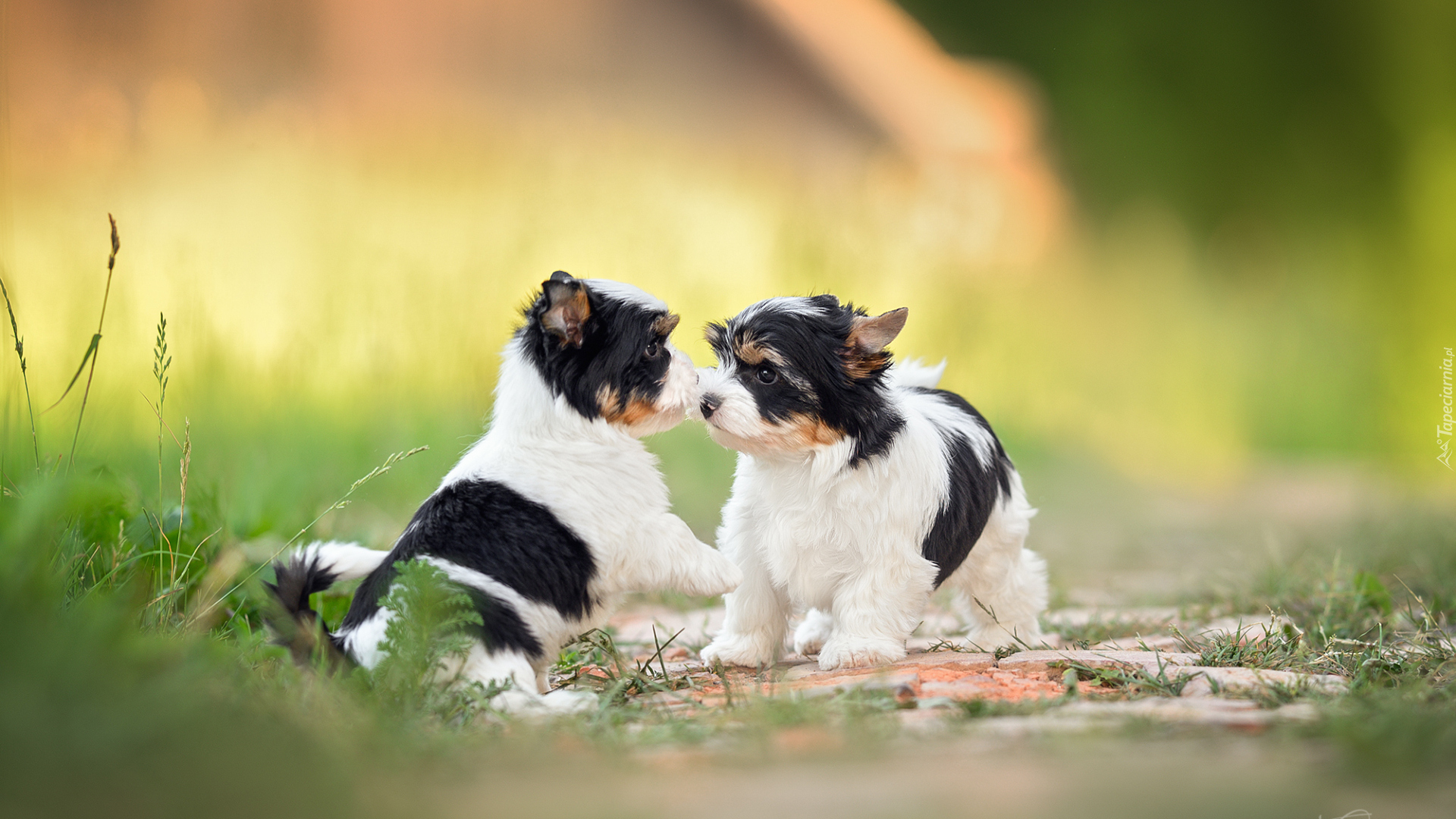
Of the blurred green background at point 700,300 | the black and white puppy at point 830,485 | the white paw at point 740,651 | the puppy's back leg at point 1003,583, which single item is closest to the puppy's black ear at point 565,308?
the black and white puppy at point 830,485

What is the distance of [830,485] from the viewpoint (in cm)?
359

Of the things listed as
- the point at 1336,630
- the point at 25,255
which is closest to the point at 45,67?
the point at 25,255

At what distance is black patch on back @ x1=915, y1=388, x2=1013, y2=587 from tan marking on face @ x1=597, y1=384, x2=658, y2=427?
1.05m

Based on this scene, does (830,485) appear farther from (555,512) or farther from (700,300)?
(700,300)

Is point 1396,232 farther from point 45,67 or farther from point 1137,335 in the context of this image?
Result: point 45,67

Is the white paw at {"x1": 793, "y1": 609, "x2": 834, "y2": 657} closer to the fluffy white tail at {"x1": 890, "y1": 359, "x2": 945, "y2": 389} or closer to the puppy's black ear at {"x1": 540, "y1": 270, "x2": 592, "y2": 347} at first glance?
the fluffy white tail at {"x1": 890, "y1": 359, "x2": 945, "y2": 389}

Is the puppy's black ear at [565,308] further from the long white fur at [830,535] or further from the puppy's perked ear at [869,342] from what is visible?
the puppy's perked ear at [869,342]

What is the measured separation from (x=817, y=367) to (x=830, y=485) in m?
0.41

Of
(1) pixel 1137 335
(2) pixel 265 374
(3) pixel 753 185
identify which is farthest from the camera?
(1) pixel 1137 335

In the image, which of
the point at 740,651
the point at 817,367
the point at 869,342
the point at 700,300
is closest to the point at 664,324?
the point at 817,367

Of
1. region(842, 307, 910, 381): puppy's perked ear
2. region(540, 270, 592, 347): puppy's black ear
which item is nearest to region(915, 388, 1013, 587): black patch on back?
region(842, 307, 910, 381): puppy's perked ear

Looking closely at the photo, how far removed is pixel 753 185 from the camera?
10.7 metres

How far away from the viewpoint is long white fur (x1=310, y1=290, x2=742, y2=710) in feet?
10.7

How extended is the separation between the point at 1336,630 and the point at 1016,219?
8.49 meters
